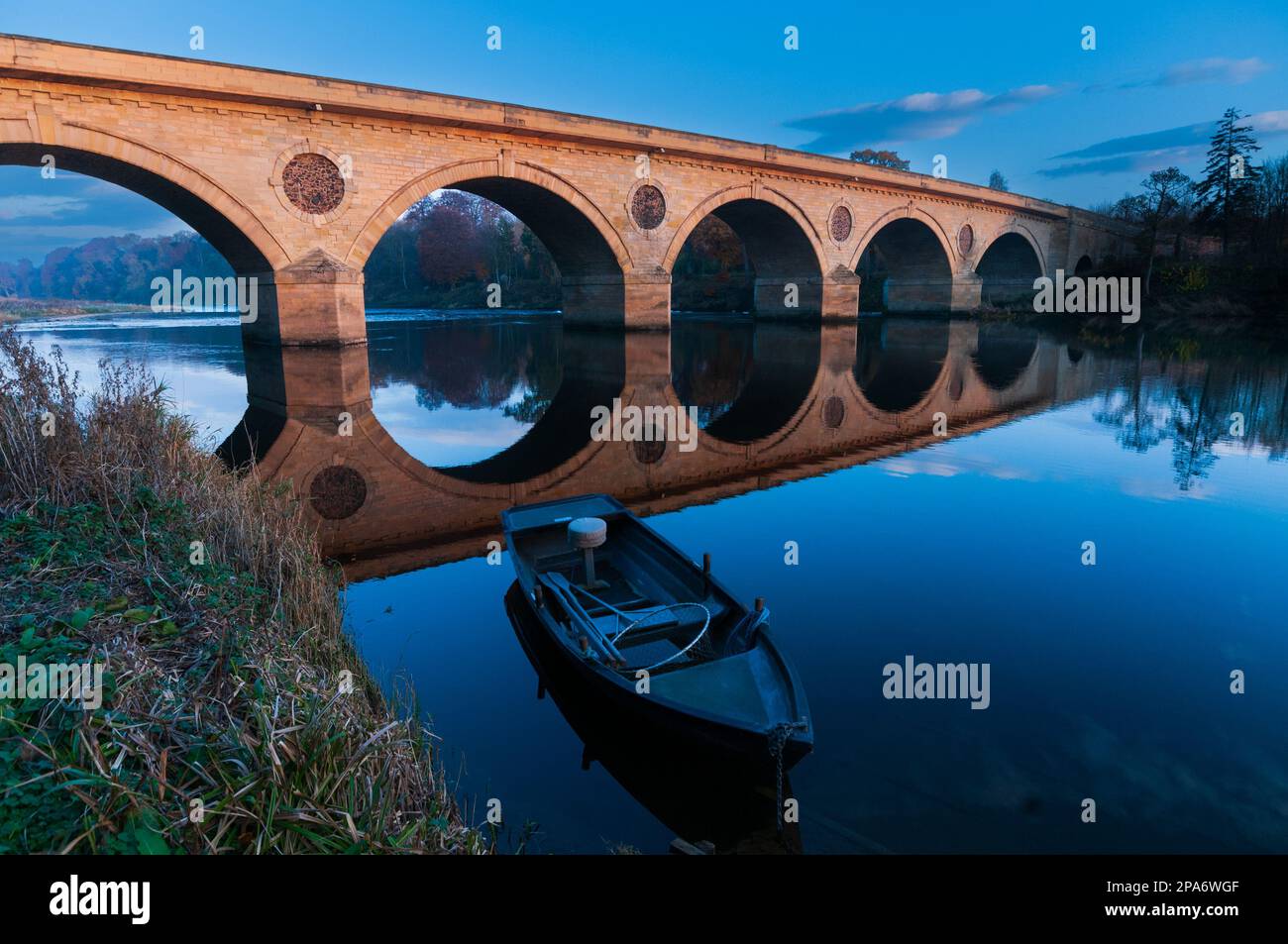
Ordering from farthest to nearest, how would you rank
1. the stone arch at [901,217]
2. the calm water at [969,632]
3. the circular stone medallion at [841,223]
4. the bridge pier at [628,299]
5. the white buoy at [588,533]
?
the stone arch at [901,217]
the circular stone medallion at [841,223]
the bridge pier at [628,299]
the white buoy at [588,533]
the calm water at [969,632]

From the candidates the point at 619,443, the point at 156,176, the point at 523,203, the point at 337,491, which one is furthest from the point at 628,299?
the point at 337,491

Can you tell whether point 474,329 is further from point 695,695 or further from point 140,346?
point 695,695

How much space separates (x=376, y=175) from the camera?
23203mm

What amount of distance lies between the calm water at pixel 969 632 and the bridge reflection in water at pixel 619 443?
0.29 m

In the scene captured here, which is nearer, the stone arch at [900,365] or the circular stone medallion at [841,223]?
the stone arch at [900,365]

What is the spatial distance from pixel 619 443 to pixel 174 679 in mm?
9844

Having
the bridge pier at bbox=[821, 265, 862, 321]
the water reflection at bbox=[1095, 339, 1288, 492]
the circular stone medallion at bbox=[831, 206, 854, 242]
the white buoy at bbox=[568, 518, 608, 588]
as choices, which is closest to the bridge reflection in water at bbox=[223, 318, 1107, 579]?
the water reflection at bbox=[1095, 339, 1288, 492]

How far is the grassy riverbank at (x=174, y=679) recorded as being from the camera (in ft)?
9.59

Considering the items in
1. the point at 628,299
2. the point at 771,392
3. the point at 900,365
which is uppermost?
the point at 628,299

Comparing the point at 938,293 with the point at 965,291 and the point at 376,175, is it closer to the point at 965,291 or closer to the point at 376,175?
the point at 965,291

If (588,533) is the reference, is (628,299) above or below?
above

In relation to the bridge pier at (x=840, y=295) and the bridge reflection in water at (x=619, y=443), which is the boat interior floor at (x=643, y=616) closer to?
the bridge reflection in water at (x=619, y=443)

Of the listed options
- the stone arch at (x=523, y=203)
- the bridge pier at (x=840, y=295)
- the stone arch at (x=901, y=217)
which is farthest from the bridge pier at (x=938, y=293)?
the stone arch at (x=523, y=203)

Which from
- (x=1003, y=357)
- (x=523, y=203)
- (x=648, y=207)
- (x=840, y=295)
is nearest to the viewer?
(x=1003, y=357)
